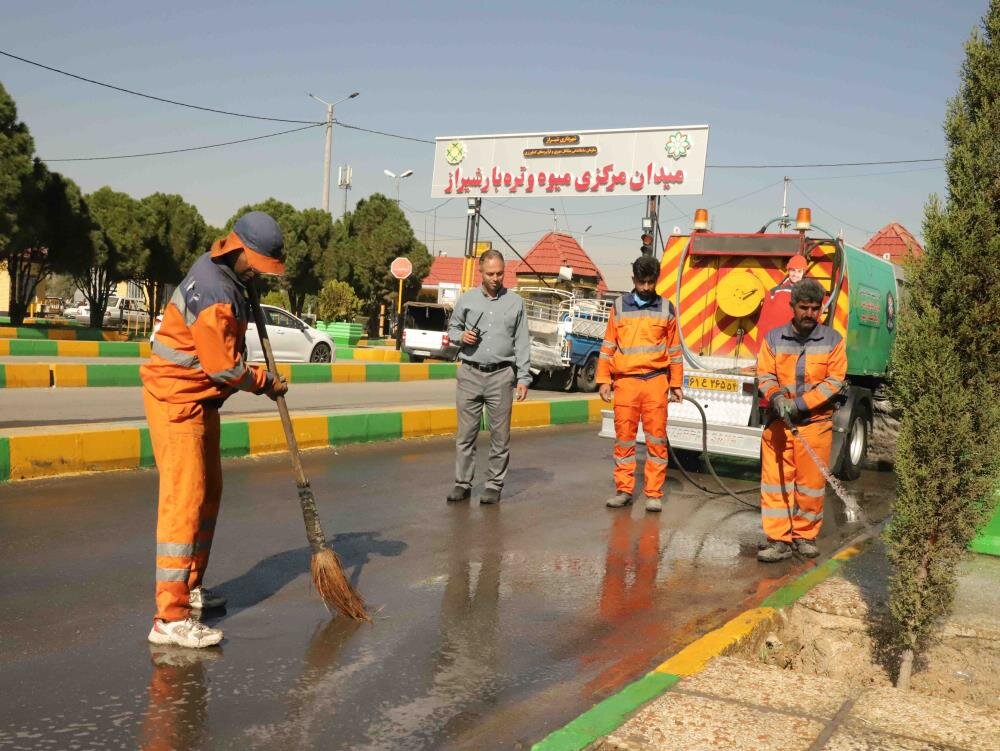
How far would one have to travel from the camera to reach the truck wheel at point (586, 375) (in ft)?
72.4

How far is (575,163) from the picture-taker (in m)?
26.4

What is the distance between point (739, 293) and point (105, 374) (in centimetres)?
1080

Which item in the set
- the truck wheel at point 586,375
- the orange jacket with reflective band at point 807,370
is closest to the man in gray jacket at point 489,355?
the orange jacket with reflective band at point 807,370

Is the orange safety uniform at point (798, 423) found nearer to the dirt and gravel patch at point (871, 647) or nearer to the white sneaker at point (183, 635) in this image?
the dirt and gravel patch at point (871, 647)

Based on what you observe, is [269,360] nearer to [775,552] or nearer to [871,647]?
[871,647]

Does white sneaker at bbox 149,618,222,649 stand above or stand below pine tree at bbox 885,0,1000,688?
below

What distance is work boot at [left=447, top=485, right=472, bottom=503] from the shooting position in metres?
7.80

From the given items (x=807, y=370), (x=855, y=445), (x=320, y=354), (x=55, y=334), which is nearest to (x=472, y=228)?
(x=320, y=354)

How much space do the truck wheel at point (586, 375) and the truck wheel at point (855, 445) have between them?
1118 centimetres

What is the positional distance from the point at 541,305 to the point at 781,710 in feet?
60.9

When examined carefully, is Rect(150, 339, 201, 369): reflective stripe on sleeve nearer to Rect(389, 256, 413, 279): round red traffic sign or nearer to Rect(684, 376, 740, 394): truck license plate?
Rect(684, 376, 740, 394): truck license plate

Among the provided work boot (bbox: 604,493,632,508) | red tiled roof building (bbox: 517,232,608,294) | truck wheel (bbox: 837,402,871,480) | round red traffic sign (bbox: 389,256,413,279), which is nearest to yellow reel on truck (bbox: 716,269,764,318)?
truck wheel (bbox: 837,402,871,480)

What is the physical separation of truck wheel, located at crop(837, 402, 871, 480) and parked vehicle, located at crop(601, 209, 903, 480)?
0.04 feet

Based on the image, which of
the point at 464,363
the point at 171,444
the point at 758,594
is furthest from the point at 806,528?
the point at 171,444
